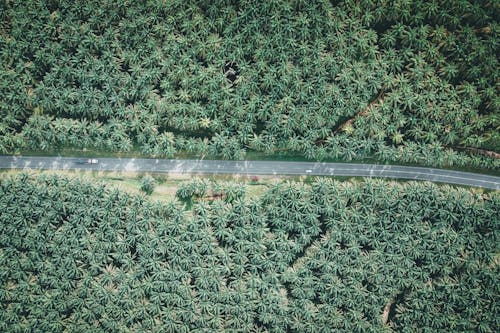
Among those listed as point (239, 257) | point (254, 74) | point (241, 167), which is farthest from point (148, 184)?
point (254, 74)

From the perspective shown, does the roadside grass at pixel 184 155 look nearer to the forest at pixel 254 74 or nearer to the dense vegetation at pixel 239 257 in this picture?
the forest at pixel 254 74

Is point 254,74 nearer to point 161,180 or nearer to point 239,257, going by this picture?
point 161,180

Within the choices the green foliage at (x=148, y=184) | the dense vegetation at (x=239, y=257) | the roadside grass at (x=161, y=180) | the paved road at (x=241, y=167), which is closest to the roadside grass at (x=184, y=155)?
the paved road at (x=241, y=167)

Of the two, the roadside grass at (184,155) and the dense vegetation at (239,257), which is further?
the roadside grass at (184,155)

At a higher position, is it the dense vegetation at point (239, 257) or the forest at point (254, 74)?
the forest at point (254, 74)

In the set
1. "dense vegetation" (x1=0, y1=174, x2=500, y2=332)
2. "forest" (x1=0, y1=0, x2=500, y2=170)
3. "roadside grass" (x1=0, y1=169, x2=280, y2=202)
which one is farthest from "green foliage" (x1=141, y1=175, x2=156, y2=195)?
"forest" (x1=0, y1=0, x2=500, y2=170)
